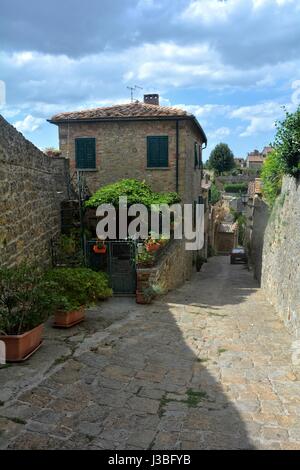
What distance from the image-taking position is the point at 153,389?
527 centimetres

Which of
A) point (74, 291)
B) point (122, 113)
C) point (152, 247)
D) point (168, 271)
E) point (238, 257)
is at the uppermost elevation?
point (122, 113)

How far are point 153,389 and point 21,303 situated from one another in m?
2.17

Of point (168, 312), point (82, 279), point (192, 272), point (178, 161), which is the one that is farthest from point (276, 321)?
point (192, 272)

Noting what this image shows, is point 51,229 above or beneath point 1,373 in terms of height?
above

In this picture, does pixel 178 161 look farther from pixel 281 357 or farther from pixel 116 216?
pixel 281 357

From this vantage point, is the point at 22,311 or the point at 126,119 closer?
the point at 22,311

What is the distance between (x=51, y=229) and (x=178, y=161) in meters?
6.94

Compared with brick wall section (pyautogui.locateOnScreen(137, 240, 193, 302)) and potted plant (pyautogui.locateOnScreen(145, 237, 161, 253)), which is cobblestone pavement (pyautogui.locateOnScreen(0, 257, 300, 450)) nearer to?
brick wall section (pyautogui.locateOnScreen(137, 240, 193, 302))

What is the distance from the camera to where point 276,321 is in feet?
32.5

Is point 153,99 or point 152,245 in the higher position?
point 153,99

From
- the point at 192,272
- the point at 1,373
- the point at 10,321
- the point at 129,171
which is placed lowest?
the point at 192,272

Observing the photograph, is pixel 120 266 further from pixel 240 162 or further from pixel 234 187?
pixel 240 162

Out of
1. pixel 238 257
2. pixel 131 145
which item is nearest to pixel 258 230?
pixel 131 145
